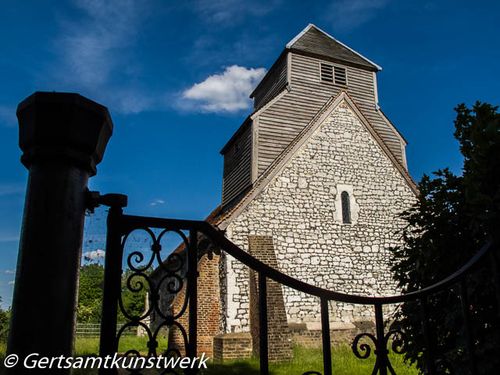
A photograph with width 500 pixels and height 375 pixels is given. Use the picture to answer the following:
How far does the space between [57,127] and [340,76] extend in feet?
53.5

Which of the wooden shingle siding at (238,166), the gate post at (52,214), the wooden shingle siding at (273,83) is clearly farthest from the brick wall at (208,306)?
the gate post at (52,214)

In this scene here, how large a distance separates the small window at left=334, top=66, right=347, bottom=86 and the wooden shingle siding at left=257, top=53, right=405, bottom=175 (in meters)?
0.17

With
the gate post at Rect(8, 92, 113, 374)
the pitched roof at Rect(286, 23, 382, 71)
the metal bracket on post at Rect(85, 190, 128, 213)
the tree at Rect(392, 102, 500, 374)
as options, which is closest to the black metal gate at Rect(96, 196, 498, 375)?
the metal bracket on post at Rect(85, 190, 128, 213)

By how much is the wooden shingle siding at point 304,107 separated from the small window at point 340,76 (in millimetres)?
169

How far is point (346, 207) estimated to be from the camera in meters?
13.4

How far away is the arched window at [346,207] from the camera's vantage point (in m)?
13.2

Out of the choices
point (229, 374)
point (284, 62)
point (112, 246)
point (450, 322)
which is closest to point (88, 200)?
point (112, 246)

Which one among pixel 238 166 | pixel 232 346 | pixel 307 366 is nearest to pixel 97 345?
pixel 307 366

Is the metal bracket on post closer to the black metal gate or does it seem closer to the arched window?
the black metal gate

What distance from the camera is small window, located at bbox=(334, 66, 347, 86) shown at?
16.6 m

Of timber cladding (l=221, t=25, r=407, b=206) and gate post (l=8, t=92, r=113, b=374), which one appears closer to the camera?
gate post (l=8, t=92, r=113, b=374)

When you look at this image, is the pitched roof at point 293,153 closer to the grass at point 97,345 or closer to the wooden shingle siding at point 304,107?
the wooden shingle siding at point 304,107

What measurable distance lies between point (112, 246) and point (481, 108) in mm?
4242

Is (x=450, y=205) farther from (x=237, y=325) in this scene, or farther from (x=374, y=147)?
(x=374, y=147)
